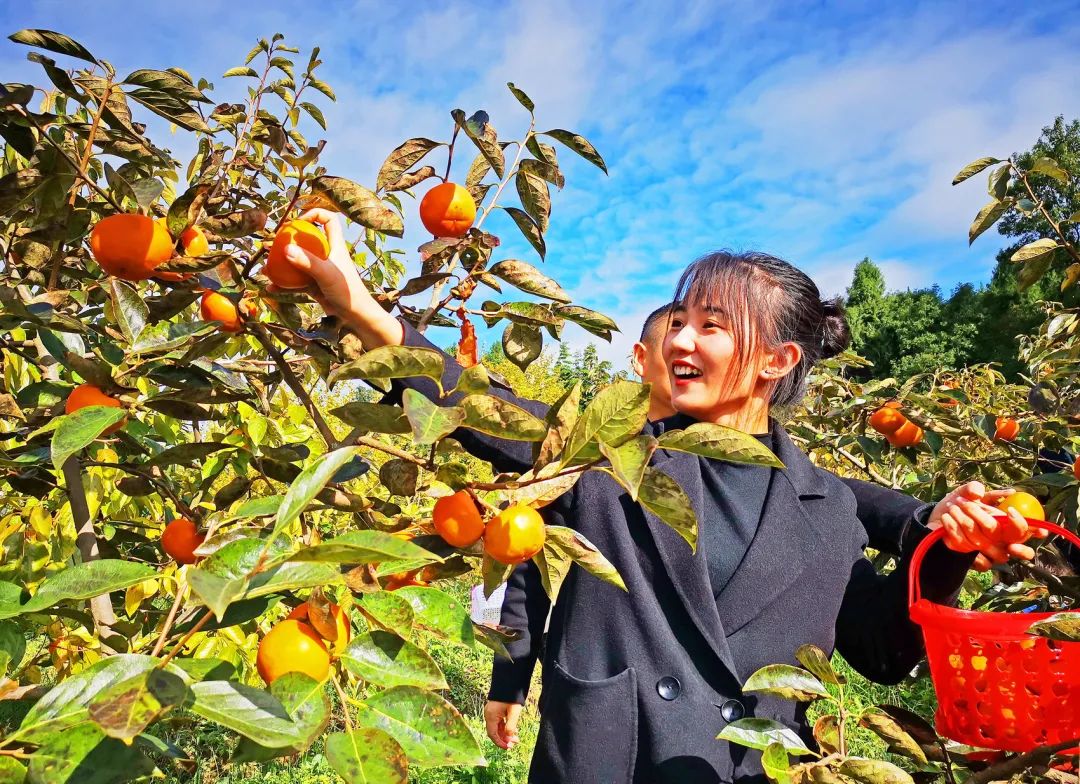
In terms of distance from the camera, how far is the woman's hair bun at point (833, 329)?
1.81 m

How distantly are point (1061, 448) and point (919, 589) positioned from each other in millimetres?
1250

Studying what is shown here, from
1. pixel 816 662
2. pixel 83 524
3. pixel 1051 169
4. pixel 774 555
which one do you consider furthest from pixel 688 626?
pixel 1051 169

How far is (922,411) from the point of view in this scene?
2.30 metres

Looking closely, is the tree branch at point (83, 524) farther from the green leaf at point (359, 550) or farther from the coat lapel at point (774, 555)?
the coat lapel at point (774, 555)

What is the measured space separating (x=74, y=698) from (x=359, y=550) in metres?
0.22

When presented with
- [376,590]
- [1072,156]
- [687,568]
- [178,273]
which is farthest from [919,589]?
[1072,156]

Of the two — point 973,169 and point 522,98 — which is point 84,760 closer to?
point 522,98

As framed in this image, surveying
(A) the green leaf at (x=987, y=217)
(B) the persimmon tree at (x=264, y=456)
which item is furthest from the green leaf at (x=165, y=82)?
(A) the green leaf at (x=987, y=217)

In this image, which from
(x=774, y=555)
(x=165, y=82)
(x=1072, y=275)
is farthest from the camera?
(x=1072, y=275)

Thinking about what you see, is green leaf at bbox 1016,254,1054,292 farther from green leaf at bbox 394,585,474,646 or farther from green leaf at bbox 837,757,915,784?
green leaf at bbox 394,585,474,646

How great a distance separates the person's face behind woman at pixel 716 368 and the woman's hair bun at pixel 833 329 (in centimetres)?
30

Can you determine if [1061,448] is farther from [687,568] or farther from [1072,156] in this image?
[1072,156]

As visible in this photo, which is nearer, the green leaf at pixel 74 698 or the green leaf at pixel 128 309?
the green leaf at pixel 74 698

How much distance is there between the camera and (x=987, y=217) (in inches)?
74.0
